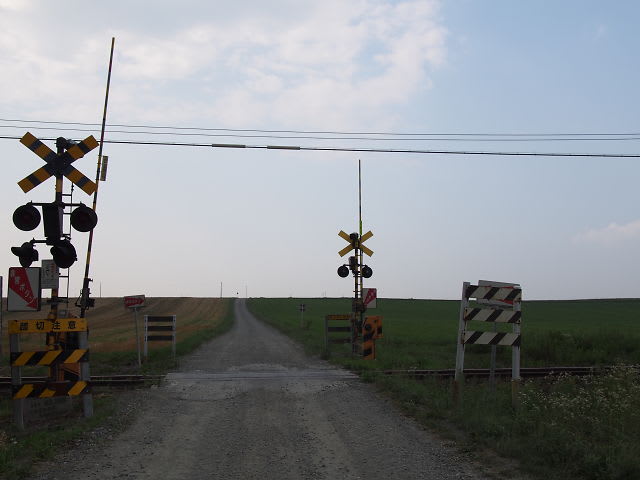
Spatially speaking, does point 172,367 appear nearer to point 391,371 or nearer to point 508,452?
point 391,371

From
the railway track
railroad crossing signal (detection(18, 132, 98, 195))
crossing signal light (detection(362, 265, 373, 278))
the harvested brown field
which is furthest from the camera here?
the harvested brown field

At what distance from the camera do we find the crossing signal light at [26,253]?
956cm

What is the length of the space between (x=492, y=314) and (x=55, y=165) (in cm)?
766

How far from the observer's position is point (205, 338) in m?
30.2

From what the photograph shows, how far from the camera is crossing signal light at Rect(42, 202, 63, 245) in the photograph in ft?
31.2

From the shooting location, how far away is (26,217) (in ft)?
30.5

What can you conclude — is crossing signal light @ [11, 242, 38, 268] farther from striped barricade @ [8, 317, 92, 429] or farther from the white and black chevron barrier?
the white and black chevron barrier

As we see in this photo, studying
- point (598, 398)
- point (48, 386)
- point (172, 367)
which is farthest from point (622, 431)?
point (172, 367)

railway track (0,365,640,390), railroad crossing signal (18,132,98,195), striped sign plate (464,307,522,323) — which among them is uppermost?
railroad crossing signal (18,132,98,195)

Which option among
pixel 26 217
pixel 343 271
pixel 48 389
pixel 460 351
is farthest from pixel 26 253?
pixel 343 271

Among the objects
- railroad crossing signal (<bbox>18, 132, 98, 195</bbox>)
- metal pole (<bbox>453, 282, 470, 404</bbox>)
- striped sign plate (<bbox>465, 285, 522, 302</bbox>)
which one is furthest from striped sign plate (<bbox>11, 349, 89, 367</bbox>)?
striped sign plate (<bbox>465, 285, 522, 302</bbox>)

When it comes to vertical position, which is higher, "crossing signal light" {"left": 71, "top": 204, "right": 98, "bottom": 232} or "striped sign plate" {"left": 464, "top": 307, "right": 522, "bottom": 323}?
"crossing signal light" {"left": 71, "top": 204, "right": 98, "bottom": 232}

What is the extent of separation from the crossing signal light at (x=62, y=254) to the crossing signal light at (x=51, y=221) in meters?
0.12

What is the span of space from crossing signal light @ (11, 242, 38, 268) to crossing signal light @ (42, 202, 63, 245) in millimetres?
332
